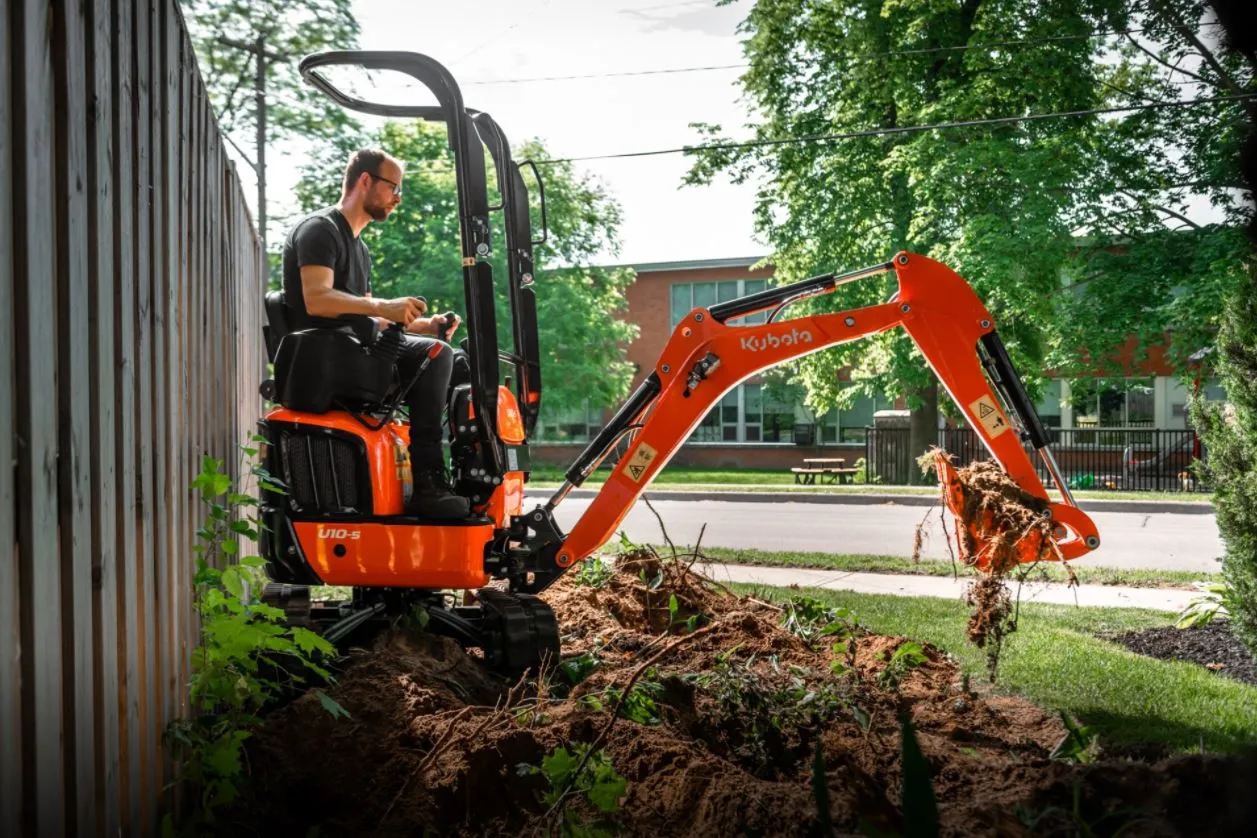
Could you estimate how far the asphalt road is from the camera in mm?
12344

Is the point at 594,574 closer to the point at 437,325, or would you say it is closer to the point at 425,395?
the point at 437,325

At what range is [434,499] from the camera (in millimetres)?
5359

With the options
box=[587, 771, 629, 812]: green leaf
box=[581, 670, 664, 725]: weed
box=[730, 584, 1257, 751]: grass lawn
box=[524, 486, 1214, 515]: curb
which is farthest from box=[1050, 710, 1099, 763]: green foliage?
box=[524, 486, 1214, 515]: curb

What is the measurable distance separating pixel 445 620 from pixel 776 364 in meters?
2.25

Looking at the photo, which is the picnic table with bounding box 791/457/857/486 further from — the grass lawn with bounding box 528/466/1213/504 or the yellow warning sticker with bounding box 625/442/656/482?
the yellow warning sticker with bounding box 625/442/656/482

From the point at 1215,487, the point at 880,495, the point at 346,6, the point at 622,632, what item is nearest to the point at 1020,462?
the point at 1215,487

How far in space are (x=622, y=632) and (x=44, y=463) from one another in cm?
449

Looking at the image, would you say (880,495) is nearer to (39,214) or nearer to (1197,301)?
(1197,301)

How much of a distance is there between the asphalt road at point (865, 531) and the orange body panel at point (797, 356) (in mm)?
5786

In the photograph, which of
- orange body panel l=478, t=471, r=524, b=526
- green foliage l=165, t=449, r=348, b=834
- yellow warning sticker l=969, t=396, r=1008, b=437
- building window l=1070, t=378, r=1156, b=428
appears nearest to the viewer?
→ green foliage l=165, t=449, r=348, b=834

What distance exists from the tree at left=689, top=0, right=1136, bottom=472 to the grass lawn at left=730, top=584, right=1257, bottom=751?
12.4 meters

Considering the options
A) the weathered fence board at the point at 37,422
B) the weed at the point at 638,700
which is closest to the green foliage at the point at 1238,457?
the weed at the point at 638,700

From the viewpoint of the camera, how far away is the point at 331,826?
358 cm

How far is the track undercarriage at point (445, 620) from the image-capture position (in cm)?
546
